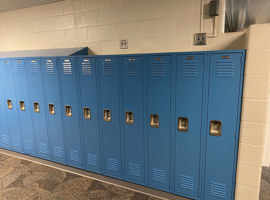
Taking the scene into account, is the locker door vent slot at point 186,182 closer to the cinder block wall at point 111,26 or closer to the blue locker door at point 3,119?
the cinder block wall at point 111,26

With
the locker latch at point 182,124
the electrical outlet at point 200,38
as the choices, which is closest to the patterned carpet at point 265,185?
the locker latch at point 182,124

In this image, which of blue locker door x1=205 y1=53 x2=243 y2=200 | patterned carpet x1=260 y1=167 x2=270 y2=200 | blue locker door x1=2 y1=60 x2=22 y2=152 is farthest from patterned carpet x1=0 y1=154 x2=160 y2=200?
patterned carpet x1=260 y1=167 x2=270 y2=200

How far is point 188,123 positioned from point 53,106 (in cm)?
202

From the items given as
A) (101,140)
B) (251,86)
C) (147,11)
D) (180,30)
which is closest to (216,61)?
(251,86)

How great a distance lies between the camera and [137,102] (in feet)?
7.35

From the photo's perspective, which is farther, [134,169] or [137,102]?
[134,169]

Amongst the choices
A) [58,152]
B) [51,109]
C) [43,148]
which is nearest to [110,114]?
[51,109]

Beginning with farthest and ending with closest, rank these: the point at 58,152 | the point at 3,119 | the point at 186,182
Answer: the point at 3,119 → the point at 58,152 → the point at 186,182

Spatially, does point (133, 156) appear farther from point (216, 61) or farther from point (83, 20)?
point (83, 20)

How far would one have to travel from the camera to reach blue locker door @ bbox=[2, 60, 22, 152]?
3.04 m

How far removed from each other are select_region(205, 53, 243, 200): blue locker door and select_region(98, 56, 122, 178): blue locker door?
1109mm

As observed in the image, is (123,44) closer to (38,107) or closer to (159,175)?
(38,107)

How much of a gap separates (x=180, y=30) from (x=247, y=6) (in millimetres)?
1277

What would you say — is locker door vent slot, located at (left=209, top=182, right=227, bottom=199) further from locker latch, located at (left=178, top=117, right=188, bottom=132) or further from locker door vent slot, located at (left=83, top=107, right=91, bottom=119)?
locker door vent slot, located at (left=83, top=107, right=91, bottom=119)
